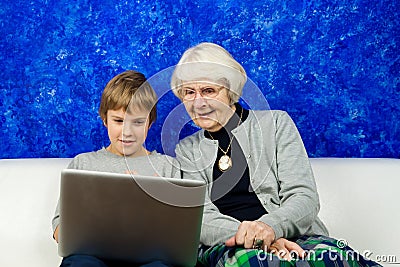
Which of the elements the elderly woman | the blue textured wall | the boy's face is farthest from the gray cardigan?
the blue textured wall

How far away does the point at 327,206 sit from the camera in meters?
2.04

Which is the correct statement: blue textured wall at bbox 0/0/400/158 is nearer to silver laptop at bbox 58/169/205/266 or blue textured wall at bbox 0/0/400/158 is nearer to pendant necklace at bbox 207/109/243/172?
pendant necklace at bbox 207/109/243/172

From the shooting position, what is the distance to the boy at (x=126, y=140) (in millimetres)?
1785

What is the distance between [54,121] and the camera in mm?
2322

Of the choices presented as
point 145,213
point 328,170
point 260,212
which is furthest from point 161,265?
point 328,170

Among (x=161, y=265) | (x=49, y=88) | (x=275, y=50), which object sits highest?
(x=275, y=50)

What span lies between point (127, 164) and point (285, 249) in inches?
21.0

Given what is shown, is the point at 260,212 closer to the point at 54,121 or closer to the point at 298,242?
the point at 298,242

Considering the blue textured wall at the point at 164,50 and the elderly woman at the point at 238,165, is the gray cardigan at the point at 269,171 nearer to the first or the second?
the elderly woman at the point at 238,165

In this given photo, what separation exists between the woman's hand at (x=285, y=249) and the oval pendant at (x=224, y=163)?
0.92ft

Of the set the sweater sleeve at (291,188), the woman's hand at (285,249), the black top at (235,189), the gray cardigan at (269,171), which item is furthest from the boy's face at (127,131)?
the woman's hand at (285,249)

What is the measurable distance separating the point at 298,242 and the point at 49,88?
1112 millimetres

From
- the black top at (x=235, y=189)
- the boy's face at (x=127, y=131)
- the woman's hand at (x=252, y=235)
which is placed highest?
the boy's face at (x=127, y=131)

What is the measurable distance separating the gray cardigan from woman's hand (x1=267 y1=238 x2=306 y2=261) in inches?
Answer: 1.4
